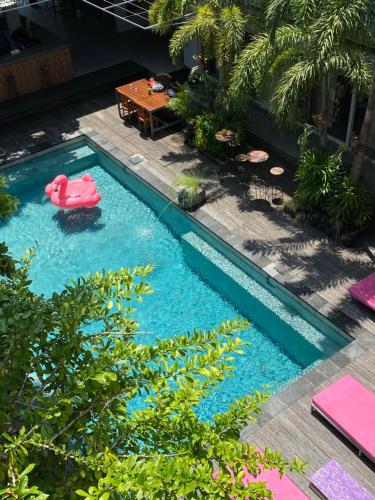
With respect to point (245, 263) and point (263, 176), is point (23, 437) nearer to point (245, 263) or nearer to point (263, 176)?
point (245, 263)

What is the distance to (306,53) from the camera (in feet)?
39.5

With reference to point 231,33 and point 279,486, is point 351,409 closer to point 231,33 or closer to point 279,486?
point 279,486

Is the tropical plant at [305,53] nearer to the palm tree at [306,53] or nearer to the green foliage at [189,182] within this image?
the palm tree at [306,53]

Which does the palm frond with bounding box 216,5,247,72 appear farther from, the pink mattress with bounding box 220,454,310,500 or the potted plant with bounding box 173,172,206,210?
the pink mattress with bounding box 220,454,310,500

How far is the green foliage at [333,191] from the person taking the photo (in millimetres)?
12977

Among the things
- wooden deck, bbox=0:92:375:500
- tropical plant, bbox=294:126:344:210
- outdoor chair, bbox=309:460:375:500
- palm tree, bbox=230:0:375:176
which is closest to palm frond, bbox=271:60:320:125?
palm tree, bbox=230:0:375:176

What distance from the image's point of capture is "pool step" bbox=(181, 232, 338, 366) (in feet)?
37.6

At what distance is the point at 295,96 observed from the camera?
1243 cm

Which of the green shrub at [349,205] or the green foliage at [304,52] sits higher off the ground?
the green foliage at [304,52]

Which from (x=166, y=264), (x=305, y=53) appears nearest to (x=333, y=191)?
(x=305, y=53)

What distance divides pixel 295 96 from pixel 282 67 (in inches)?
89.3

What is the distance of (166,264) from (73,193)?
339 centimetres

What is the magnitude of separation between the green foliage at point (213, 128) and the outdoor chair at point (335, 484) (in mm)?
9688

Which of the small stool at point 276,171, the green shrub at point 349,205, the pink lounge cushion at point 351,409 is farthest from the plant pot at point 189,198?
the pink lounge cushion at point 351,409
